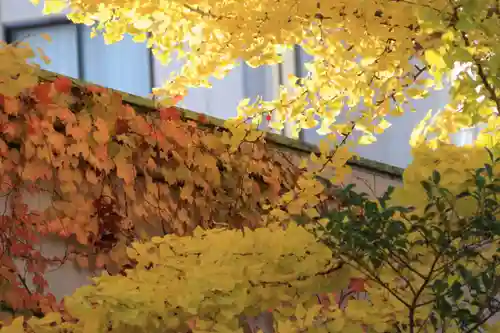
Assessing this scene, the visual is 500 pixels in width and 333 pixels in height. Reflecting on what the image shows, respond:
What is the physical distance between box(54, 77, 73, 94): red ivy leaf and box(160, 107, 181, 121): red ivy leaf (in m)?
0.49

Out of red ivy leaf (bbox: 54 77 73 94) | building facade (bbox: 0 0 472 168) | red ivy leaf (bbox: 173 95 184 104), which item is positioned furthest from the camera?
building facade (bbox: 0 0 472 168)

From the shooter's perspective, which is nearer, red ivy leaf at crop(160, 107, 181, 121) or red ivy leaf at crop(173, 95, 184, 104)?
red ivy leaf at crop(160, 107, 181, 121)

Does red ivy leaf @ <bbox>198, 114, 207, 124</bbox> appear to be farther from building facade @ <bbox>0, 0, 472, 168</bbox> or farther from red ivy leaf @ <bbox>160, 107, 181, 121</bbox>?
building facade @ <bbox>0, 0, 472, 168</bbox>

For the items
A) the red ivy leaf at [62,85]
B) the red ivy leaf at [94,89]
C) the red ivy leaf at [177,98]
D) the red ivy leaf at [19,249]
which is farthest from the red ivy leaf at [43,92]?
the red ivy leaf at [177,98]

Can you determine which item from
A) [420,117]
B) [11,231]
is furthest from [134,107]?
[420,117]

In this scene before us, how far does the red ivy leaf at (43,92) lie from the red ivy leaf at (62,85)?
0.04 metres

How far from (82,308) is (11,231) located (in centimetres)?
90

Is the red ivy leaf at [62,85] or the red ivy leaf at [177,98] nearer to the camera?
the red ivy leaf at [62,85]

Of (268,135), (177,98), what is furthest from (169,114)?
(268,135)

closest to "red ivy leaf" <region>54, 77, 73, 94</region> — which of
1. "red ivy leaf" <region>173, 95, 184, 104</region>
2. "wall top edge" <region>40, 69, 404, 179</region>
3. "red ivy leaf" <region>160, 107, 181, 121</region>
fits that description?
"wall top edge" <region>40, 69, 404, 179</region>

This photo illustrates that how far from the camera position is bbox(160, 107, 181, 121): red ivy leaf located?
10.9 feet

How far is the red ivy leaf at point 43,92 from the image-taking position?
2.82m

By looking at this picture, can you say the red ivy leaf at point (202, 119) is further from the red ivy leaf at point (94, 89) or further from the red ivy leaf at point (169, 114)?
the red ivy leaf at point (94, 89)

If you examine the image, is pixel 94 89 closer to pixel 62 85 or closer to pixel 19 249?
pixel 62 85
